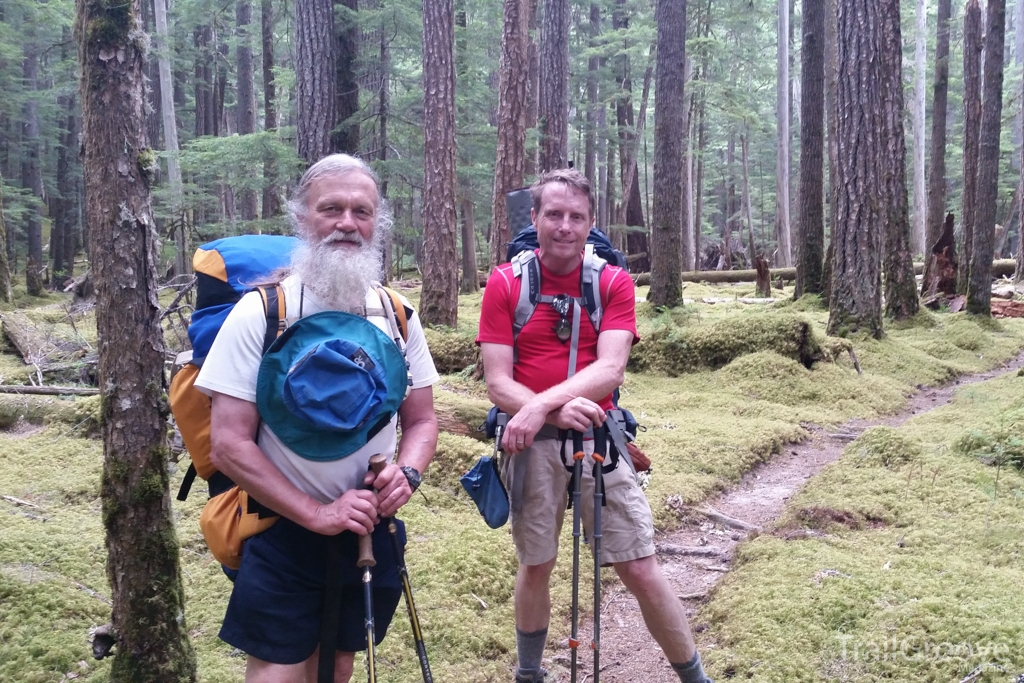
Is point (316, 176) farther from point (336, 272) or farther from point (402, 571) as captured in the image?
point (402, 571)

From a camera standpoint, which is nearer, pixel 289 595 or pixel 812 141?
pixel 289 595

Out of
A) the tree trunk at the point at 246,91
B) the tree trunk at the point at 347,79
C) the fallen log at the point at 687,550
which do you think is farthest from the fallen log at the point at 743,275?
the fallen log at the point at 687,550

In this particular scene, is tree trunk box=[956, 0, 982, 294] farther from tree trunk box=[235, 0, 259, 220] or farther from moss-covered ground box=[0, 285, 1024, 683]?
tree trunk box=[235, 0, 259, 220]

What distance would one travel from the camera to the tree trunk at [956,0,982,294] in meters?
15.1

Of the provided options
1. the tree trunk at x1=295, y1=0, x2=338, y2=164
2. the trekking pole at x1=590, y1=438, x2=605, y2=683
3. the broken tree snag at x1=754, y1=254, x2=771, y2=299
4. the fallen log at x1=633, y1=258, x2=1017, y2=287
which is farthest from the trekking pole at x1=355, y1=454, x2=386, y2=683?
the fallen log at x1=633, y1=258, x2=1017, y2=287

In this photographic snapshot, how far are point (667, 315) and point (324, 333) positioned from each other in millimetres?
10411

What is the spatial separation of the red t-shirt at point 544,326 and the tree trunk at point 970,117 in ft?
46.7

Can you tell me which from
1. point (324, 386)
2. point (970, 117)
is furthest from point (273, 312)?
point (970, 117)

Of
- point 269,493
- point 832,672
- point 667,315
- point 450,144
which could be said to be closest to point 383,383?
point 269,493

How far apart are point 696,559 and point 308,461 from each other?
3.40 metres

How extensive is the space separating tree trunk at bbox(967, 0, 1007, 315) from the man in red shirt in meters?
11.9

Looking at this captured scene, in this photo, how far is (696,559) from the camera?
4.91 metres

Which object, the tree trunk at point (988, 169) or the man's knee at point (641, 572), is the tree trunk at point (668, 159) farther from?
the man's knee at point (641, 572)

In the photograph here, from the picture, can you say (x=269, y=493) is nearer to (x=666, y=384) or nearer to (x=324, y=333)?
(x=324, y=333)
